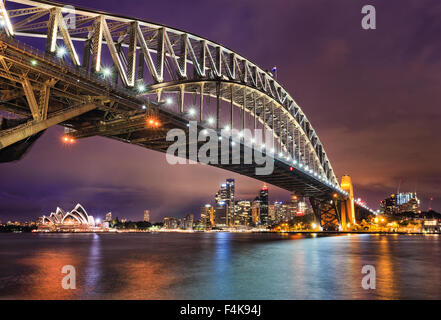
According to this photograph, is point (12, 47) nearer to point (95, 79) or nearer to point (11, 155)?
point (95, 79)

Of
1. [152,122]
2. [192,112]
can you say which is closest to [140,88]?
[152,122]

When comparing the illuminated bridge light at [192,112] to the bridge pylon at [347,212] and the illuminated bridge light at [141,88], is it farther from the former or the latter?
the bridge pylon at [347,212]

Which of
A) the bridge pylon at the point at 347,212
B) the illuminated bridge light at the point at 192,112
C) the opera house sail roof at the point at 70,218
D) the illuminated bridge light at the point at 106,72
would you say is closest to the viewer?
the illuminated bridge light at the point at 106,72

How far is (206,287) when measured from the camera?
12.9 m

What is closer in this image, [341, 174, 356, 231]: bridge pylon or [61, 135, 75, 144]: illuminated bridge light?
[61, 135, 75, 144]: illuminated bridge light

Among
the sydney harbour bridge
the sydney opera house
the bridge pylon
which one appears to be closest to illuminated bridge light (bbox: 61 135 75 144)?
the sydney harbour bridge

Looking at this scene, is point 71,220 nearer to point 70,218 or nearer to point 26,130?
point 70,218

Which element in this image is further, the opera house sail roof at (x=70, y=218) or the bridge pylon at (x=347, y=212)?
the opera house sail roof at (x=70, y=218)

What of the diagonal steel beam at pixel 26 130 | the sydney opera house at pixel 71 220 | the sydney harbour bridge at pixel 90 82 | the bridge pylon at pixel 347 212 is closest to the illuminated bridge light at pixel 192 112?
the sydney harbour bridge at pixel 90 82

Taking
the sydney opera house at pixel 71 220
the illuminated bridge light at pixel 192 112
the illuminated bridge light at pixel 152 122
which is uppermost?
the illuminated bridge light at pixel 192 112

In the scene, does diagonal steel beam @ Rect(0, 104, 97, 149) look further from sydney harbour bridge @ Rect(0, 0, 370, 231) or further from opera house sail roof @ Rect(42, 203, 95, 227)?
opera house sail roof @ Rect(42, 203, 95, 227)
